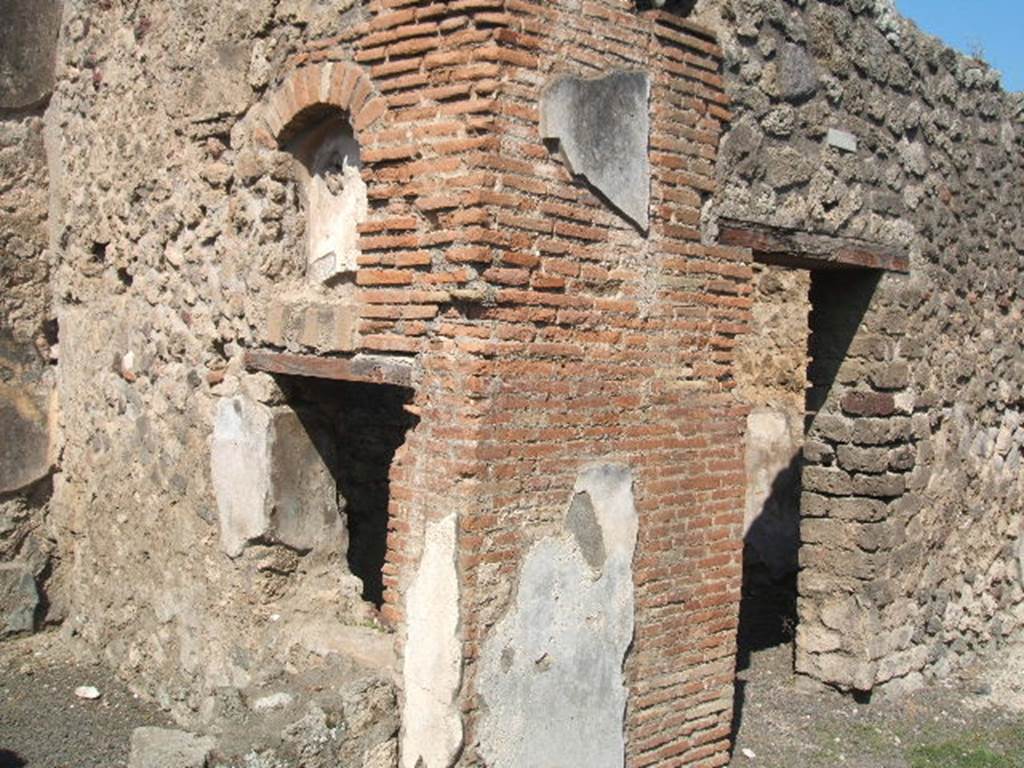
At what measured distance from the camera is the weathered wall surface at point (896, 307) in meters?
5.57

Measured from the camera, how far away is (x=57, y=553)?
7.13 m

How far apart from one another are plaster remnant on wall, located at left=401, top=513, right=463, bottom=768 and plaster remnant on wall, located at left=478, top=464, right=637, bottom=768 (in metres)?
0.13

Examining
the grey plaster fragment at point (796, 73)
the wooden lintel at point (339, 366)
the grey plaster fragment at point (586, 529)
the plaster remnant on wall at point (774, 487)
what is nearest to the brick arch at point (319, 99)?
the wooden lintel at point (339, 366)

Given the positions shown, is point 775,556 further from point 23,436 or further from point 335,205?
point 23,436

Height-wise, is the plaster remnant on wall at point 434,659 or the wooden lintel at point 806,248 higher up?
the wooden lintel at point 806,248

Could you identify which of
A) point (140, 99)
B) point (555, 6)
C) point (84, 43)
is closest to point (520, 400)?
point (555, 6)

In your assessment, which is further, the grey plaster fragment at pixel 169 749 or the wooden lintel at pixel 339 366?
the wooden lintel at pixel 339 366

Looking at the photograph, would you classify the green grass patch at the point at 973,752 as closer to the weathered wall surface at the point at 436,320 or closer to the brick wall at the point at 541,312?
the weathered wall surface at the point at 436,320

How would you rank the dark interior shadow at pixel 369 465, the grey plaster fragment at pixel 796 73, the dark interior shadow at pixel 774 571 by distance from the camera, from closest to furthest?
the grey plaster fragment at pixel 796 73
the dark interior shadow at pixel 369 465
the dark interior shadow at pixel 774 571

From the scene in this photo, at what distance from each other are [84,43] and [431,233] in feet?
11.0

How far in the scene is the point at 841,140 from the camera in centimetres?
587

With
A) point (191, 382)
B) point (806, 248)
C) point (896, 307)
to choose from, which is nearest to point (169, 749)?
point (191, 382)

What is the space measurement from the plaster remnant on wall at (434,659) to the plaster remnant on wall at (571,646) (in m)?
0.13

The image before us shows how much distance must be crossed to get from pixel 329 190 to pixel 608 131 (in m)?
1.33
